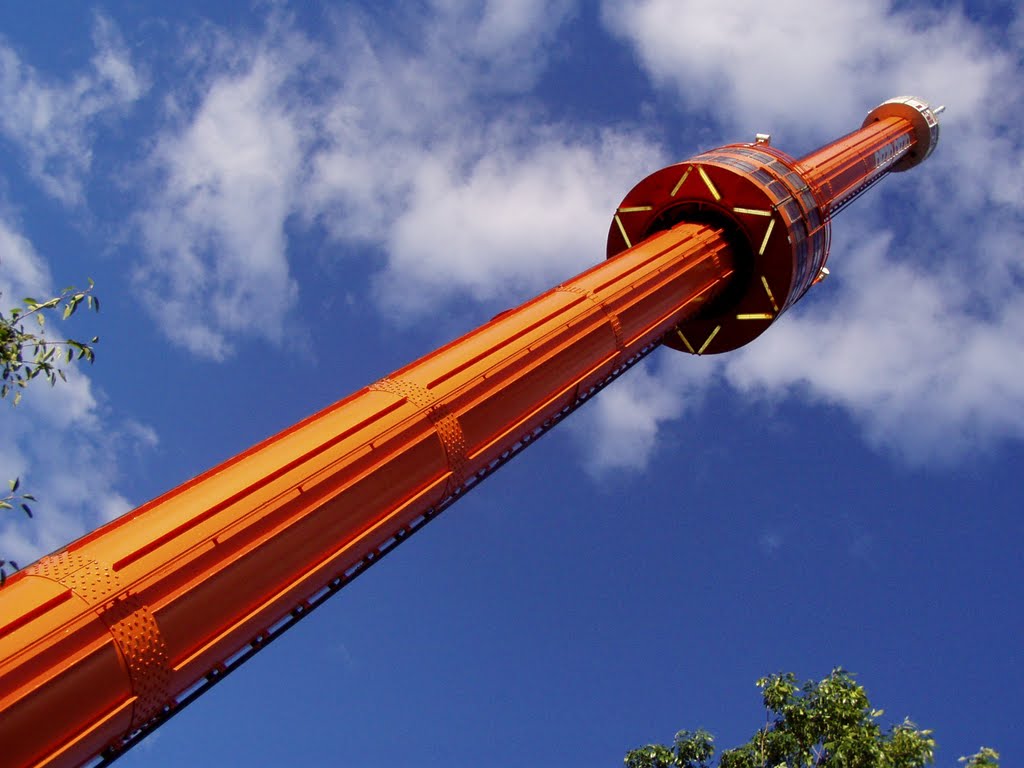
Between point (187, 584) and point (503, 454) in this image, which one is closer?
point (187, 584)

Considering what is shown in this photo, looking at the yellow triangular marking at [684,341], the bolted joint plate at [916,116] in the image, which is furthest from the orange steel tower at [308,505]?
the bolted joint plate at [916,116]

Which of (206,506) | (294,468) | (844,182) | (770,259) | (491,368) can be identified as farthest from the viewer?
(844,182)

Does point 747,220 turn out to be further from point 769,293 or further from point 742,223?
point 769,293

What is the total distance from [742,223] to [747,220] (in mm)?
191

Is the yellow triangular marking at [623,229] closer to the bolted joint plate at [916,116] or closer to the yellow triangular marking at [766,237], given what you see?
the yellow triangular marking at [766,237]

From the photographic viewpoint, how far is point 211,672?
14.1m

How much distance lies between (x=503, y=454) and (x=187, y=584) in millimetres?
8846

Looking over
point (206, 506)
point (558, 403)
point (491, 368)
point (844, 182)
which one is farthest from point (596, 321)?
point (844, 182)

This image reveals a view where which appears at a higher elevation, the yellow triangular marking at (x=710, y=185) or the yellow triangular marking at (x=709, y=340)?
the yellow triangular marking at (x=710, y=185)

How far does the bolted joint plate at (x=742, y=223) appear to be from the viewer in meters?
30.0

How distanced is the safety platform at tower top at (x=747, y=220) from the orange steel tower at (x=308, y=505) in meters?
0.10

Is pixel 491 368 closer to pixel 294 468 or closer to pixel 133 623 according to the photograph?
pixel 294 468

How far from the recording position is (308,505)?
49.7 feet

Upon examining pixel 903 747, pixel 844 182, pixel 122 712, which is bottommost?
pixel 903 747
